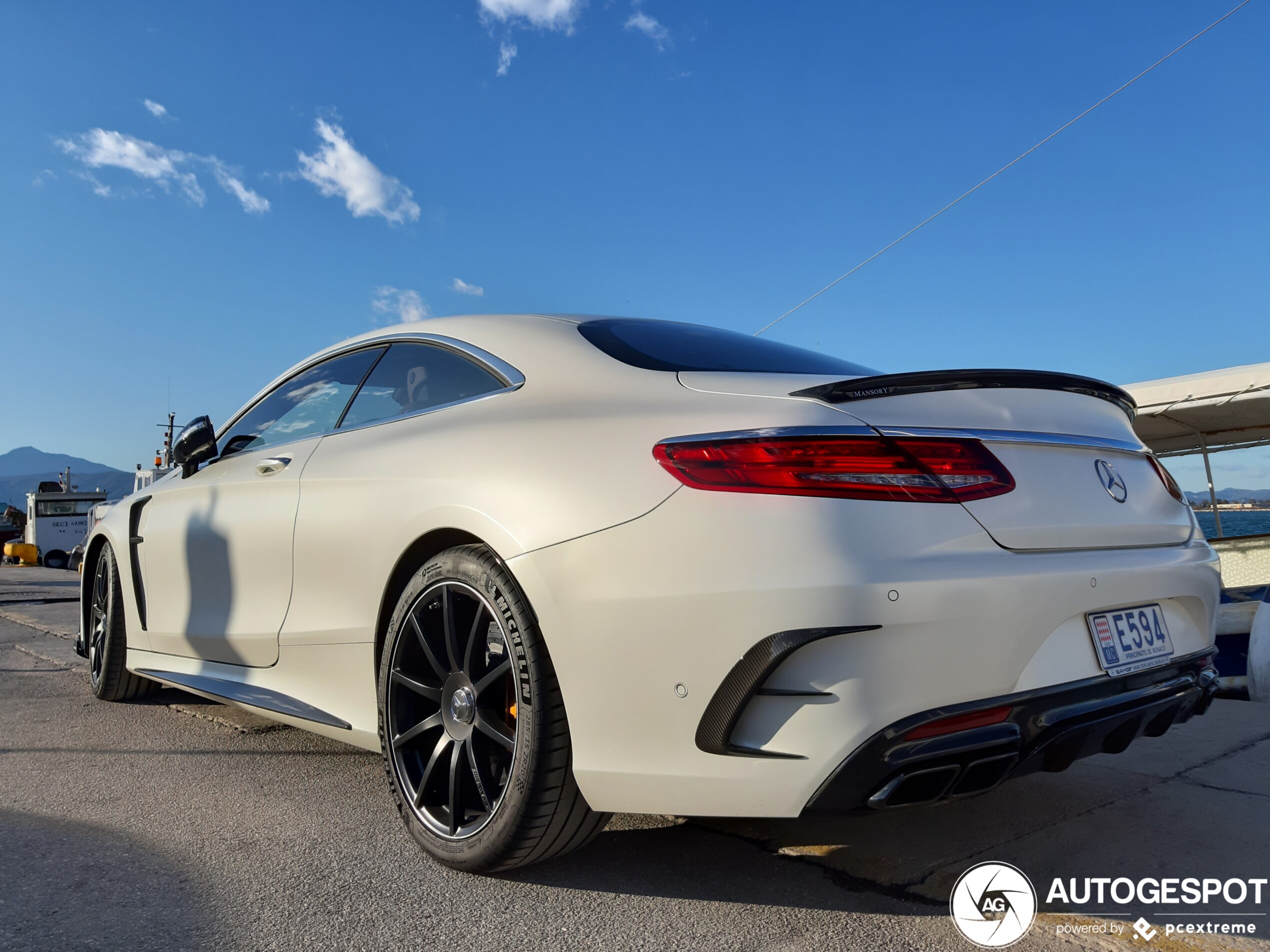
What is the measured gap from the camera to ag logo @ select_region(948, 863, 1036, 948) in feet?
5.99

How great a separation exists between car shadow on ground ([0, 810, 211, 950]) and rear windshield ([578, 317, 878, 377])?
5.02ft

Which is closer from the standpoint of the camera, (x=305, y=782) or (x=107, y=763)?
(x=305, y=782)

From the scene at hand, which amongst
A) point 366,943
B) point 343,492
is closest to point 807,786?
point 366,943

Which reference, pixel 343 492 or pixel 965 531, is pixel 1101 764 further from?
pixel 343 492

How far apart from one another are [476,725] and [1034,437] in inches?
54.0

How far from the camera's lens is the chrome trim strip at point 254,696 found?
267 centimetres

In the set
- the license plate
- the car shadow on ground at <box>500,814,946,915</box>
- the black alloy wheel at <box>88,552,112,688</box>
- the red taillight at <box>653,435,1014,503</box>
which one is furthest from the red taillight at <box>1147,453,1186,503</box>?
the black alloy wheel at <box>88,552,112,688</box>

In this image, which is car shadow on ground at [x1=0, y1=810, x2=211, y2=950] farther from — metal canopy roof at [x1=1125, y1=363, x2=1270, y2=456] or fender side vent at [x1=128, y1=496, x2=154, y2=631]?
metal canopy roof at [x1=1125, y1=363, x2=1270, y2=456]

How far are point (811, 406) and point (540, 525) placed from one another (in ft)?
A: 2.01

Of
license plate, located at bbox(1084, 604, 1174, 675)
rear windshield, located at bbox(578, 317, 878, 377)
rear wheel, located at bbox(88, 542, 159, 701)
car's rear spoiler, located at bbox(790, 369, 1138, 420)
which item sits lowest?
rear wheel, located at bbox(88, 542, 159, 701)

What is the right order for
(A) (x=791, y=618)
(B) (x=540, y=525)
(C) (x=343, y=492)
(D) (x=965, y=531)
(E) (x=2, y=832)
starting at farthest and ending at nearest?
(C) (x=343, y=492)
(E) (x=2, y=832)
(B) (x=540, y=525)
(D) (x=965, y=531)
(A) (x=791, y=618)

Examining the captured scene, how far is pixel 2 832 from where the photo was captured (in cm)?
243

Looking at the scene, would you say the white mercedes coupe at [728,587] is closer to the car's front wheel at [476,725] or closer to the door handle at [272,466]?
the car's front wheel at [476,725]

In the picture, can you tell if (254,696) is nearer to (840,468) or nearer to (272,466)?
(272,466)
